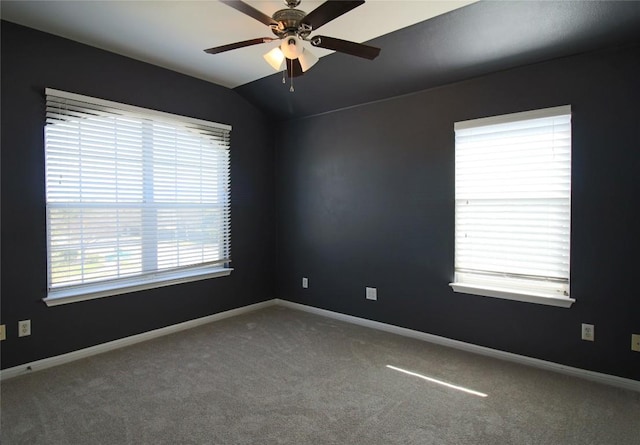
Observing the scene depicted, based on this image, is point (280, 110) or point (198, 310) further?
point (280, 110)

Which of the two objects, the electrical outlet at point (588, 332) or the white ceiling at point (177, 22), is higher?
the white ceiling at point (177, 22)

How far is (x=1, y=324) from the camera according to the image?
272 centimetres

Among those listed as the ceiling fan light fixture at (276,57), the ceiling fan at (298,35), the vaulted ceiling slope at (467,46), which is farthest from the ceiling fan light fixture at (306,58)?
the vaulted ceiling slope at (467,46)

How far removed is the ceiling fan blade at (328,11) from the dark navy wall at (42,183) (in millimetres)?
2147

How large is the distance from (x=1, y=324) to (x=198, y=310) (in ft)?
5.43

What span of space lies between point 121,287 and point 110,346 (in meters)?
0.52

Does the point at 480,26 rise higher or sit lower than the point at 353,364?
higher

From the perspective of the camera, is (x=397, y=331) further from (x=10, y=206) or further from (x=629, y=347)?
(x=10, y=206)

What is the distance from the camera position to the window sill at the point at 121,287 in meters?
3.01

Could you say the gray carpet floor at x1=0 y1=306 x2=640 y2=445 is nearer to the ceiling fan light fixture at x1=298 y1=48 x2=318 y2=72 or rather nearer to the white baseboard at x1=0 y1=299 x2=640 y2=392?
the white baseboard at x1=0 y1=299 x2=640 y2=392

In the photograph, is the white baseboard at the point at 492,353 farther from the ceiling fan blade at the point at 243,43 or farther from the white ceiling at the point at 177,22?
the ceiling fan blade at the point at 243,43

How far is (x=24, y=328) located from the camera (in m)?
2.83

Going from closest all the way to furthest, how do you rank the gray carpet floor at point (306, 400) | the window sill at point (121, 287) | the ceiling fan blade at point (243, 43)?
1. the gray carpet floor at point (306, 400)
2. the ceiling fan blade at point (243, 43)
3. the window sill at point (121, 287)

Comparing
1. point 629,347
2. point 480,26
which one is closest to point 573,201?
point 629,347
